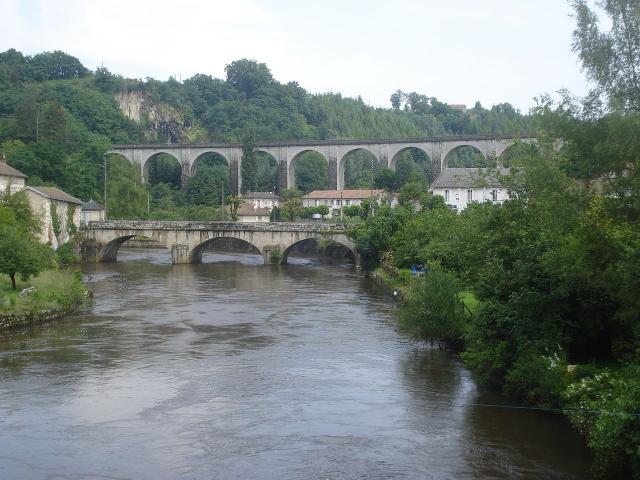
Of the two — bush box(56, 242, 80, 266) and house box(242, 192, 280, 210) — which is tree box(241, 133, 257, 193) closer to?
house box(242, 192, 280, 210)

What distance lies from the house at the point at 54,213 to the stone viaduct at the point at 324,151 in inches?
1374

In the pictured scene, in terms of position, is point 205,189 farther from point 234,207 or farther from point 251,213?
point 234,207

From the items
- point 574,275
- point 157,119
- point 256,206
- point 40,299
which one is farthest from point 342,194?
point 574,275

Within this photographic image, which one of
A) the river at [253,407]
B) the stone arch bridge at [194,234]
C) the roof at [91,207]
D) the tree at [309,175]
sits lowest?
the river at [253,407]

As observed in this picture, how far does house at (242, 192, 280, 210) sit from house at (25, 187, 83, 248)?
33.6m

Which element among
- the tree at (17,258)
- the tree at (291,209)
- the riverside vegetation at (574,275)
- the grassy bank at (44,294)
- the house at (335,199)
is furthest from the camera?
the house at (335,199)

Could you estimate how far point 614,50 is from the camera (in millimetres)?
18844

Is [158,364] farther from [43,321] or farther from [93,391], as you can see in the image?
[43,321]

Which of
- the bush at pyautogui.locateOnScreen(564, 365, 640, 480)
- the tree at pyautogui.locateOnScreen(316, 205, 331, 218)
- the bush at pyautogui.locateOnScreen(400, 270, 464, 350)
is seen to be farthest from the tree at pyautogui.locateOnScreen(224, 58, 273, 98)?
the bush at pyautogui.locateOnScreen(564, 365, 640, 480)

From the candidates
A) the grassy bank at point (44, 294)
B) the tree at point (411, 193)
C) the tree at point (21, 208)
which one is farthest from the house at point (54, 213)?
the tree at point (411, 193)

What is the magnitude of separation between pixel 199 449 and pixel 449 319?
12915 mm

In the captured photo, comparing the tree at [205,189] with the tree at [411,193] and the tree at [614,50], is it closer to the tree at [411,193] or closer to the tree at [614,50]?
the tree at [411,193]

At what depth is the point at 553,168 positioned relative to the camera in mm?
21484

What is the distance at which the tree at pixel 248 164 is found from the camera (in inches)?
4102
